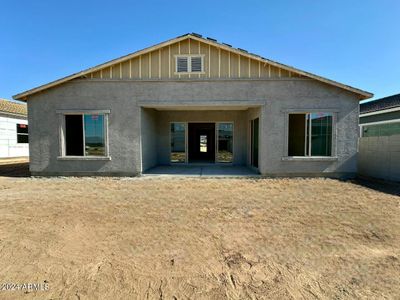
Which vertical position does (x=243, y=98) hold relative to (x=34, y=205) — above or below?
above

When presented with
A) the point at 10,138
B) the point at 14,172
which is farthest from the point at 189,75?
the point at 10,138

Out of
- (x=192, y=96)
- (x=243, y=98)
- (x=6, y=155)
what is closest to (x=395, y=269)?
(x=243, y=98)

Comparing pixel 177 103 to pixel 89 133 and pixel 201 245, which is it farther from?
pixel 201 245

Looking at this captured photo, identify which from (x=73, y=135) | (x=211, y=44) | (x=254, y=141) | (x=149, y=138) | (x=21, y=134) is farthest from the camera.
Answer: (x=21, y=134)

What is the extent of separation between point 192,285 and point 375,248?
327cm

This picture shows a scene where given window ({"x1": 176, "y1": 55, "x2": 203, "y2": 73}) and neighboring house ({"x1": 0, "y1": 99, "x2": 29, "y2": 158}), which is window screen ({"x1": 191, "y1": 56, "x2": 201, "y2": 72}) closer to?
window ({"x1": 176, "y1": 55, "x2": 203, "y2": 73})

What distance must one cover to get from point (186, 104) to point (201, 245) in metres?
7.02

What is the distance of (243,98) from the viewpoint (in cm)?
987

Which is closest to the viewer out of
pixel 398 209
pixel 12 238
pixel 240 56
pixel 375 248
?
pixel 375 248

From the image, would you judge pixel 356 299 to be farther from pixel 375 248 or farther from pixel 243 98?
pixel 243 98

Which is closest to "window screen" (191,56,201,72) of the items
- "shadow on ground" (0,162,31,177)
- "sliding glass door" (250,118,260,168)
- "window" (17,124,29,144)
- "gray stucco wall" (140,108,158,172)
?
"gray stucco wall" (140,108,158,172)

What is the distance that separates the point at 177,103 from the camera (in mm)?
9906

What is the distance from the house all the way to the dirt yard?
478 inches

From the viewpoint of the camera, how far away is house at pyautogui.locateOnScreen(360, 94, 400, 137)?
16.1 m
